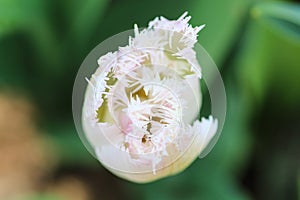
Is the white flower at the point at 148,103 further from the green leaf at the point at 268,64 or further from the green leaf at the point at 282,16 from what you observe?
the green leaf at the point at 268,64

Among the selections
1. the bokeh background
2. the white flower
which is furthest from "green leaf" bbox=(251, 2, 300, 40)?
the white flower

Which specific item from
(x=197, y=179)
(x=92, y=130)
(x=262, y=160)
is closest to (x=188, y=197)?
(x=197, y=179)

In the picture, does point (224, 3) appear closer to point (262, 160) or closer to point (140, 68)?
point (262, 160)

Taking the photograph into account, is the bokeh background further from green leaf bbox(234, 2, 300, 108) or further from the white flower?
the white flower

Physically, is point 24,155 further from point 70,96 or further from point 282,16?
point 282,16

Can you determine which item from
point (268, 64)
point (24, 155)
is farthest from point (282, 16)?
point (24, 155)

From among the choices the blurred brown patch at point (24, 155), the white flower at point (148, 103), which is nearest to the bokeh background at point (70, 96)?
the blurred brown patch at point (24, 155)
